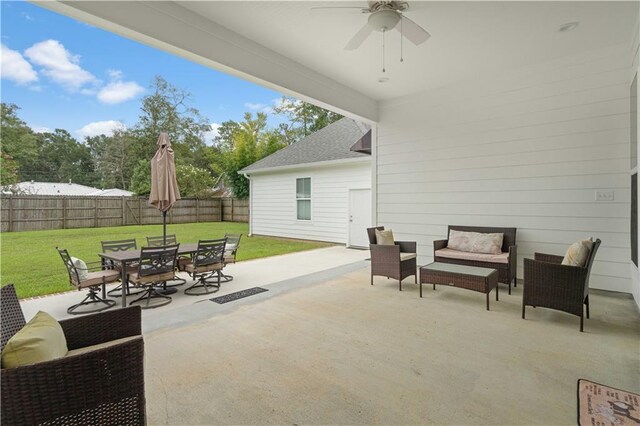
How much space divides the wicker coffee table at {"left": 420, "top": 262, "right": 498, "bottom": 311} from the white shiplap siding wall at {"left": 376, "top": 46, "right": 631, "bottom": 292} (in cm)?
180

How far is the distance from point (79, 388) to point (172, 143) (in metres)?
24.0

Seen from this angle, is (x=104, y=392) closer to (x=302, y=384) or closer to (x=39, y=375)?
(x=39, y=375)

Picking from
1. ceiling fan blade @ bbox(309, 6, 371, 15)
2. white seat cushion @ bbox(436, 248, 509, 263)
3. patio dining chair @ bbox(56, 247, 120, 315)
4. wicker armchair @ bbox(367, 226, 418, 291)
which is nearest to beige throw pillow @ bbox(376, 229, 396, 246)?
wicker armchair @ bbox(367, 226, 418, 291)

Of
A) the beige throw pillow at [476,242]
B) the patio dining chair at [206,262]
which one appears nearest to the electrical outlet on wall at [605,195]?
the beige throw pillow at [476,242]

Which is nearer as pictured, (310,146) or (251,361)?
(251,361)

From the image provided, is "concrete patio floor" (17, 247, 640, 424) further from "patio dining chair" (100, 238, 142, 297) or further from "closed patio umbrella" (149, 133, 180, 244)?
"closed patio umbrella" (149, 133, 180, 244)

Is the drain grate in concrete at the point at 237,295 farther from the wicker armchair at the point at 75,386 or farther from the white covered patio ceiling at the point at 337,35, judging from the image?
the white covered patio ceiling at the point at 337,35

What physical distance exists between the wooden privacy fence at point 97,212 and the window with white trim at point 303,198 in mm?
7280

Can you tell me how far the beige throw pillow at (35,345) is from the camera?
1.39 meters

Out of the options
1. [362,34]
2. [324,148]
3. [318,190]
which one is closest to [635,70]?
[362,34]

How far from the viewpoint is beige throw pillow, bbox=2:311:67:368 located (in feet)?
4.55

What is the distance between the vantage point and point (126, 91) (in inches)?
944

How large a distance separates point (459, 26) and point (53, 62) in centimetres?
2568

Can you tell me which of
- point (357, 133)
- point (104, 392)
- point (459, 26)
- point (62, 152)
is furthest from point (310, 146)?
point (62, 152)
